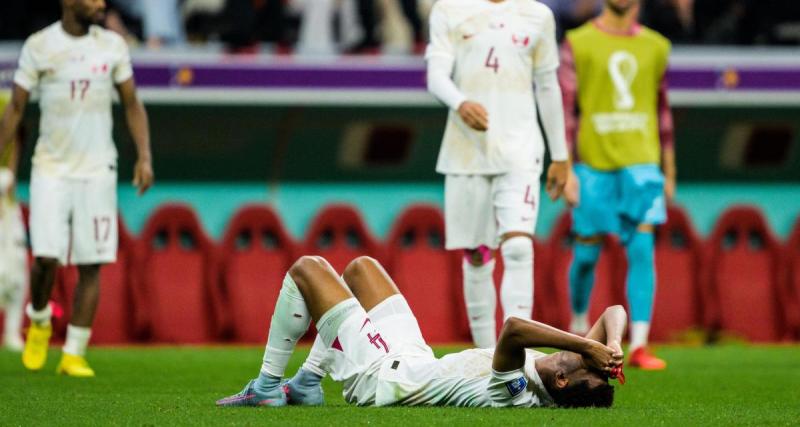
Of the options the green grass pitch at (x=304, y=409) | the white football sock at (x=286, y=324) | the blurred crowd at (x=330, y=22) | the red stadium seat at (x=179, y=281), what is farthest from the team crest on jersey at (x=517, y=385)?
the blurred crowd at (x=330, y=22)

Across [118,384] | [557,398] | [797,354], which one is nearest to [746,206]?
[797,354]

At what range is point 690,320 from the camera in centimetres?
1591

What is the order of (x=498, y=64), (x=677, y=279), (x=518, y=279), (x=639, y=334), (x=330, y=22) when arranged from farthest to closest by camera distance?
(x=330, y=22), (x=677, y=279), (x=639, y=334), (x=498, y=64), (x=518, y=279)

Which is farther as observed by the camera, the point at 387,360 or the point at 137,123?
the point at 137,123

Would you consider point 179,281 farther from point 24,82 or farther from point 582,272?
point 24,82

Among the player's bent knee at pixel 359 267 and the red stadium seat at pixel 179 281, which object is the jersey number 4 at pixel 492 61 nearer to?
the player's bent knee at pixel 359 267

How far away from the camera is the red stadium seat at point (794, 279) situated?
15945mm

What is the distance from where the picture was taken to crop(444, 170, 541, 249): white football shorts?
9.52 metres

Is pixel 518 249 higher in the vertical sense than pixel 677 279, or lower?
higher

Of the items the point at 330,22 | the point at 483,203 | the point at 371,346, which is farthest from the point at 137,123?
the point at 330,22

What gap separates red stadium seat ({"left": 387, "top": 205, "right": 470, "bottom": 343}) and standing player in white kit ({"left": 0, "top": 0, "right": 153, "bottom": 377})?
539 centimetres

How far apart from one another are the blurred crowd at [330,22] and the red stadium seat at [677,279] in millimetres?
1952

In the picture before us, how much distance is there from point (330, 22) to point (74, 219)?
20.4 feet

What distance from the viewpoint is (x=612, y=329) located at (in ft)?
22.4
